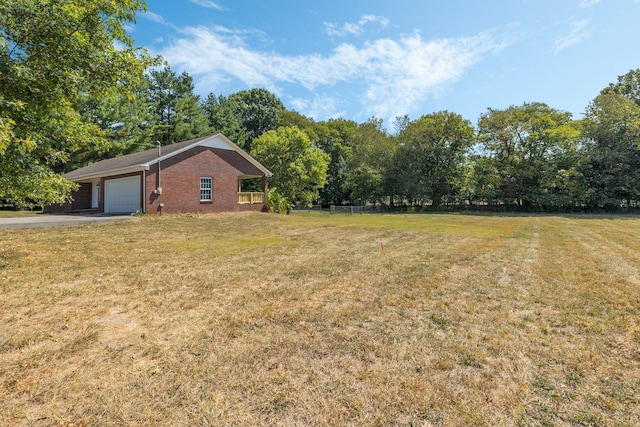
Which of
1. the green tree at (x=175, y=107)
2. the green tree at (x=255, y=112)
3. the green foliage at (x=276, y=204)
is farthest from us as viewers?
the green tree at (x=255, y=112)

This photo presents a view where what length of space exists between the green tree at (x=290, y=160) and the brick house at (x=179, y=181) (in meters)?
10.5

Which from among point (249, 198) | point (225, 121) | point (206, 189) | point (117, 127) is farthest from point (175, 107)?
point (206, 189)

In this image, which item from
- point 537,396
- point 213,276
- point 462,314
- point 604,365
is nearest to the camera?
point 537,396

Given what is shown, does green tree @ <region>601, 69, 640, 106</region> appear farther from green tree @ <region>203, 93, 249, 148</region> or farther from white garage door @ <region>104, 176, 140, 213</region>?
white garage door @ <region>104, 176, 140, 213</region>

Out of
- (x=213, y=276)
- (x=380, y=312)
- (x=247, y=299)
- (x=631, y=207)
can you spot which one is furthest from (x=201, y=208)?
(x=631, y=207)

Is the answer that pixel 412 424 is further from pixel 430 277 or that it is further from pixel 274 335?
pixel 430 277

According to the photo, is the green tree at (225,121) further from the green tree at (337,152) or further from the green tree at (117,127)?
the green tree at (337,152)

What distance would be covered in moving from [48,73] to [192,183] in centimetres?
1376

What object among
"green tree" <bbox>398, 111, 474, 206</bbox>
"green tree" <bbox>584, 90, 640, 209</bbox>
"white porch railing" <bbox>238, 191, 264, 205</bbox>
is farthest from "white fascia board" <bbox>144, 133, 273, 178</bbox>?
"green tree" <bbox>584, 90, 640, 209</bbox>

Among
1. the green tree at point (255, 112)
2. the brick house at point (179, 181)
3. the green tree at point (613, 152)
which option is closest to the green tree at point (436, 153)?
the green tree at point (613, 152)

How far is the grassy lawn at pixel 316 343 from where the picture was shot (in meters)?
2.28

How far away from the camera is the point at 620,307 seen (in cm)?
431

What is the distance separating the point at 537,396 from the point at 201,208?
19.4 m

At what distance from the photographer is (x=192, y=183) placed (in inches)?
756
